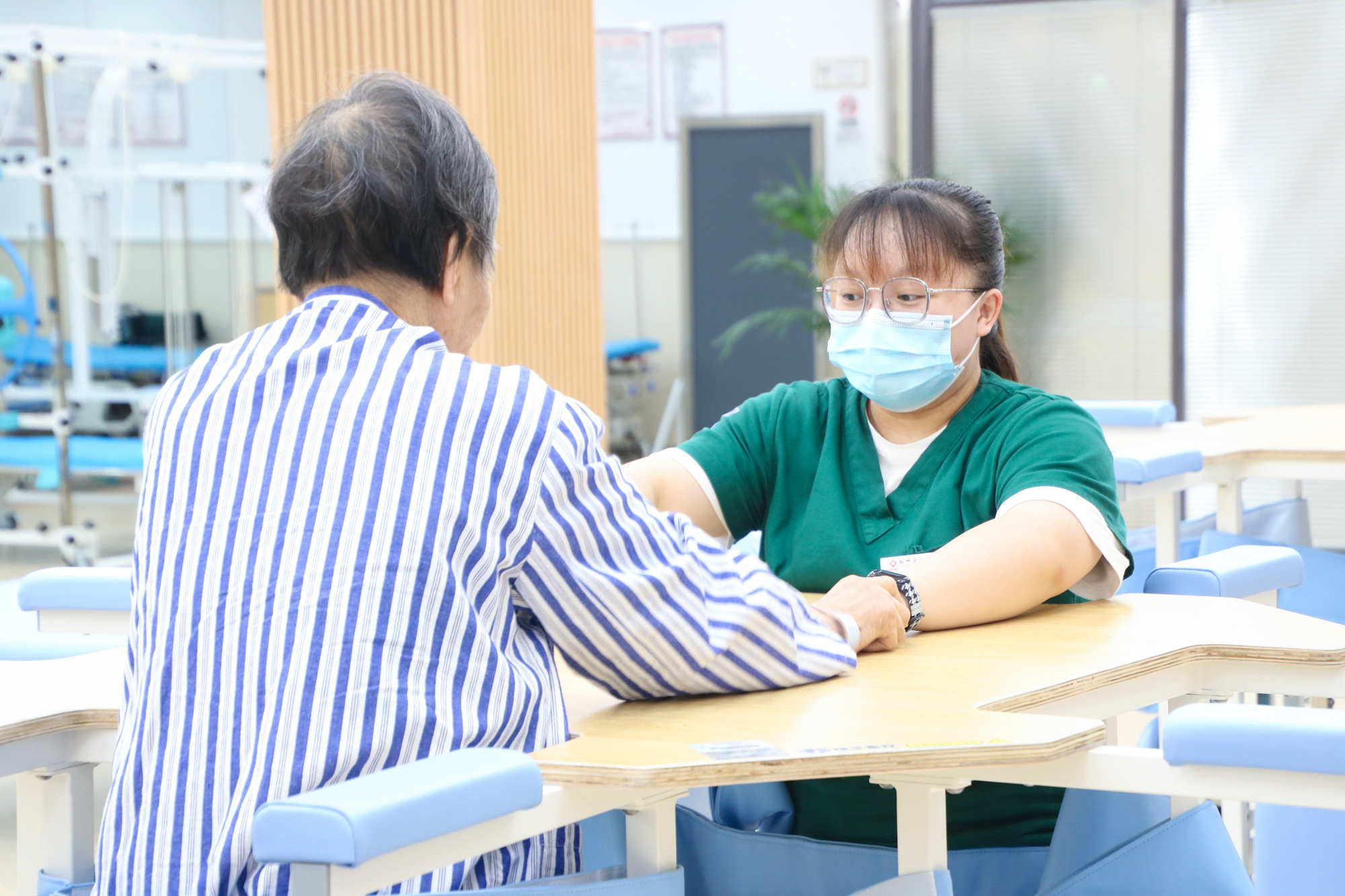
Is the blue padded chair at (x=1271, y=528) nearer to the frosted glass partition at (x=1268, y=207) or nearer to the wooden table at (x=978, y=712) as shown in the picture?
the wooden table at (x=978, y=712)

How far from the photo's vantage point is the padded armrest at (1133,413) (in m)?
3.42

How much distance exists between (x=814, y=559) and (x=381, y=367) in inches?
29.6

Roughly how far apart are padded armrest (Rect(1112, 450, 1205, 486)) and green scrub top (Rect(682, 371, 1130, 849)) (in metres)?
0.69

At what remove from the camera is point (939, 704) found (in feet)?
3.88

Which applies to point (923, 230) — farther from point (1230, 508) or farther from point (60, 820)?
point (1230, 508)

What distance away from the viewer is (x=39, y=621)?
70.7 inches

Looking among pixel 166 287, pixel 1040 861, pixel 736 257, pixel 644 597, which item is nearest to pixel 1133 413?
pixel 1040 861

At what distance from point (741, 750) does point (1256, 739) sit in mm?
383

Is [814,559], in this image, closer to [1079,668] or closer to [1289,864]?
[1079,668]

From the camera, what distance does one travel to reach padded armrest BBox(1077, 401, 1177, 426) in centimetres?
342

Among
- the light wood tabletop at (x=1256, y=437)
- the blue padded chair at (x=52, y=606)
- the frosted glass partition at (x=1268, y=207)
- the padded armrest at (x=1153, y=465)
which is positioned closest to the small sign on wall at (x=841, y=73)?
the frosted glass partition at (x=1268, y=207)

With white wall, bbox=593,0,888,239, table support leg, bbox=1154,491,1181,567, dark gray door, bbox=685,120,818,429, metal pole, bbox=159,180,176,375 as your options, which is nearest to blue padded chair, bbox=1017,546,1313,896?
table support leg, bbox=1154,491,1181,567

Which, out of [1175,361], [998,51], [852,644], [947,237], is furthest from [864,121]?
[852,644]

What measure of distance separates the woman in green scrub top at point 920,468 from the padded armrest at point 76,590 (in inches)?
24.6
